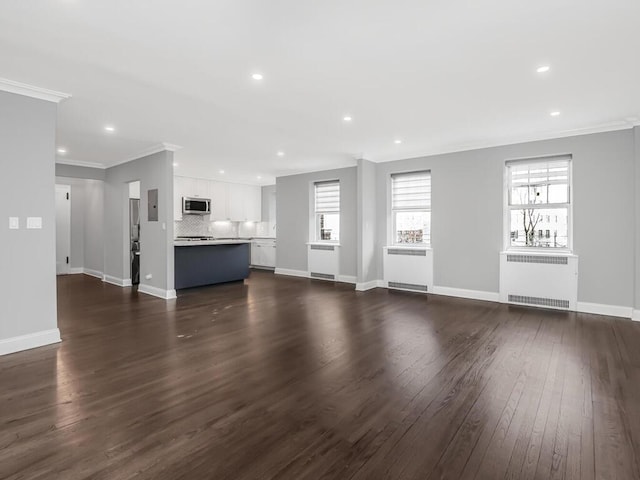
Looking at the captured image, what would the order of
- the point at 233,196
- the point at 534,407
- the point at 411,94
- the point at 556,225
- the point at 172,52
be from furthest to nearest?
the point at 233,196 → the point at 556,225 → the point at 411,94 → the point at 172,52 → the point at 534,407

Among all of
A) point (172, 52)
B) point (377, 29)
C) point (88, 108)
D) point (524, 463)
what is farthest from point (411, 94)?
point (88, 108)

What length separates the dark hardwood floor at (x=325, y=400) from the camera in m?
1.74

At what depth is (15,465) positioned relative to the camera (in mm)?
1706

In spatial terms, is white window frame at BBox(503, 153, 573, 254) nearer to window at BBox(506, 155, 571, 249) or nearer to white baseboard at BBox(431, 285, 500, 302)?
window at BBox(506, 155, 571, 249)

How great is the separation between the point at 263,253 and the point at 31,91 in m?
6.83

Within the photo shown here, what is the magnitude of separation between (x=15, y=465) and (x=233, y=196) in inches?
330

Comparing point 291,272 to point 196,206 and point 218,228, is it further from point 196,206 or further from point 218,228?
point 196,206

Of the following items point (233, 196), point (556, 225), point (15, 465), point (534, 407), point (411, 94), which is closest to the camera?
point (15, 465)

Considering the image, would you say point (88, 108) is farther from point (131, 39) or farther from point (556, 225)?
point (556, 225)

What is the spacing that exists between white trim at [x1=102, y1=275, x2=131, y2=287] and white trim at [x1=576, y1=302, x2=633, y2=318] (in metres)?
7.92

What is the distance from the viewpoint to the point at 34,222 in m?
3.42

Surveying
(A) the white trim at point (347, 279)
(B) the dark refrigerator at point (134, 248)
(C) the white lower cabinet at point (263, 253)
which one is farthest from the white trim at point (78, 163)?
(A) the white trim at point (347, 279)

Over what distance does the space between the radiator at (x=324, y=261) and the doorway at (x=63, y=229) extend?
6218 millimetres

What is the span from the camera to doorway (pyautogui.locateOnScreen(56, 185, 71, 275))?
8.59 meters
